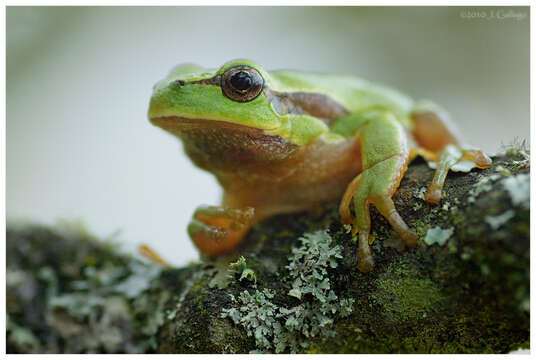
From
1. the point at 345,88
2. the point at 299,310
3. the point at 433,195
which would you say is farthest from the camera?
the point at 345,88

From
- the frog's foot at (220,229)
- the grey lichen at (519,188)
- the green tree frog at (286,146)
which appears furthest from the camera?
the frog's foot at (220,229)

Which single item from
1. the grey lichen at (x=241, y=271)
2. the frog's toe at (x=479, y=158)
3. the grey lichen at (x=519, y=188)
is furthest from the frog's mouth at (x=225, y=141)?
the grey lichen at (x=519, y=188)

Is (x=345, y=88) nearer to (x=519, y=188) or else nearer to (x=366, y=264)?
(x=366, y=264)

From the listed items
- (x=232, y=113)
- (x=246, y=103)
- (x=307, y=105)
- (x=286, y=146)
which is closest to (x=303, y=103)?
(x=307, y=105)

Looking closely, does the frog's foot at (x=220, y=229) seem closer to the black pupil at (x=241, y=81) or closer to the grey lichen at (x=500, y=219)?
the black pupil at (x=241, y=81)

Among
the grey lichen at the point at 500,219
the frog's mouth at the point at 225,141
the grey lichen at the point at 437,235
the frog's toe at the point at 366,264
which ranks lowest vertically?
the frog's toe at the point at 366,264

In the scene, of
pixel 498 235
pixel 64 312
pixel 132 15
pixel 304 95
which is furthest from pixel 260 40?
pixel 498 235

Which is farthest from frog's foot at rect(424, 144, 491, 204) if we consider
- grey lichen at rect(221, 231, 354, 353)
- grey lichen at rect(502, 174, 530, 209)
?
grey lichen at rect(221, 231, 354, 353)
